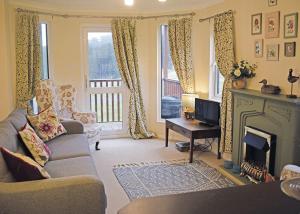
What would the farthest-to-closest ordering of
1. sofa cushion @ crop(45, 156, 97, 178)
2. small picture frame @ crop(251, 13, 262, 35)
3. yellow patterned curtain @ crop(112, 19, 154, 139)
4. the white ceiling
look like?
yellow patterned curtain @ crop(112, 19, 154, 139), the white ceiling, small picture frame @ crop(251, 13, 262, 35), sofa cushion @ crop(45, 156, 97, 178)

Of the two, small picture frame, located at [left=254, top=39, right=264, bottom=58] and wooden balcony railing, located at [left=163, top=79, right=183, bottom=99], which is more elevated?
small picture frame, located at [left=254, top=39, right=264, bottom=58]

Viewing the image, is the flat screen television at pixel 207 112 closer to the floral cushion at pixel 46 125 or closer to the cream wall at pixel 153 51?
the cream wall at pixel 153 51

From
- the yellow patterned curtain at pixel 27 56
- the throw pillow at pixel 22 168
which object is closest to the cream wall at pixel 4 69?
the yellow patterned curtain at pixel 27 56

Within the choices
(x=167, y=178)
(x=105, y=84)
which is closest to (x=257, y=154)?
(x=167, y=178)

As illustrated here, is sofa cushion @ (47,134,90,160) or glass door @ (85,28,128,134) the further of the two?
glass door @ (85,28,128,134)

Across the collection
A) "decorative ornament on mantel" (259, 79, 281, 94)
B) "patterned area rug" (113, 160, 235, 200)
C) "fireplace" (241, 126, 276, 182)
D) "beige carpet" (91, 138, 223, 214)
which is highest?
"decorative ornament on mantel" (259, 79, 281, 94)

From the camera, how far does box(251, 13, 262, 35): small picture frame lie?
3.99m

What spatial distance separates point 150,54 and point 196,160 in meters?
2.37

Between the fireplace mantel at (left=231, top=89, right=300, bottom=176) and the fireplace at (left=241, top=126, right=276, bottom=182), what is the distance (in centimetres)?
7

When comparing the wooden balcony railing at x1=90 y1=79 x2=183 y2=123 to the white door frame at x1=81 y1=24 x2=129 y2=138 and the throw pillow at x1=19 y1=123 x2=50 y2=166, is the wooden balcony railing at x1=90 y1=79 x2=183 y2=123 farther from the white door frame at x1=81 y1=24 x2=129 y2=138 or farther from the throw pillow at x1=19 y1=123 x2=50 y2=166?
the throw pillow at x1=19 y1=123 x2=50 y2=166

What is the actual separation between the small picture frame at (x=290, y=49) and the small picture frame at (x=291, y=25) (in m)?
0.08

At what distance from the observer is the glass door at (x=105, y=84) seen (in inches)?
235

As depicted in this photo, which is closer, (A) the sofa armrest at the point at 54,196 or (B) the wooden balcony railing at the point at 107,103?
(A) the sofa armrest at the point at 54,196

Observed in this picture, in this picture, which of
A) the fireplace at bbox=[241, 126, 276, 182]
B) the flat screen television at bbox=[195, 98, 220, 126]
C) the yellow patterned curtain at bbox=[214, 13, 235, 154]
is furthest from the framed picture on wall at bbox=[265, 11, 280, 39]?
the flat screen television at bbox=[195, 98, 220, 126]
